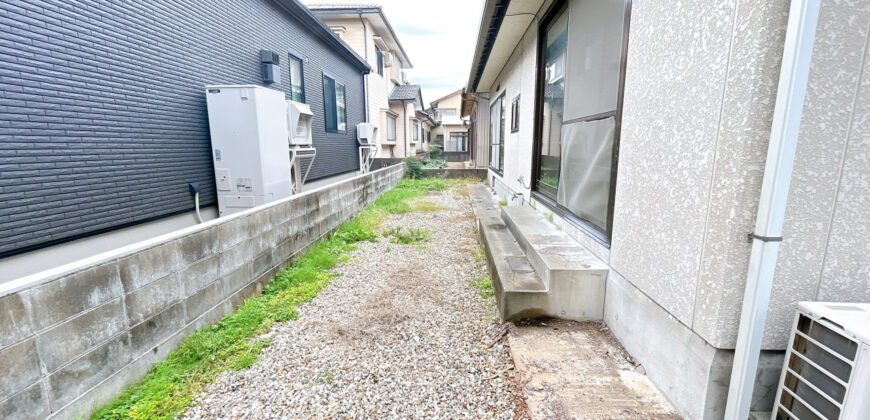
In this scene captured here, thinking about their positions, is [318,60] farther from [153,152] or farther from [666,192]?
[666,192]

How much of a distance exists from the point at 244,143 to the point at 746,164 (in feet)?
17.0

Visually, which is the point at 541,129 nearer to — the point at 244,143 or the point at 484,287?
the point at 484,287

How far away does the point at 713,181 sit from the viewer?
139 centimetres

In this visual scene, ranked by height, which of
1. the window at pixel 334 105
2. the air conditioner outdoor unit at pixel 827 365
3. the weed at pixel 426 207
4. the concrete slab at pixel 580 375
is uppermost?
the window at pixel 334 105

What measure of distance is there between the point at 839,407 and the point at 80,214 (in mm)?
5115

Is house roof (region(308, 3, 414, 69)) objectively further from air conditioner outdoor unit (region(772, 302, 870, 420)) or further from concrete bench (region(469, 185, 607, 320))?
air conditioner outdoor unit (region(772, 302, 870, 420))

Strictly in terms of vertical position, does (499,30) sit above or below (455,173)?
above

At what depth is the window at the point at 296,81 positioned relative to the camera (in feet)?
25.2

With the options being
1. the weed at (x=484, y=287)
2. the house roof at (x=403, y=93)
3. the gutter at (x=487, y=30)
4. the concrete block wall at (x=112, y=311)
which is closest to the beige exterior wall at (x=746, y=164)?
the weed at (x=484, y=287)

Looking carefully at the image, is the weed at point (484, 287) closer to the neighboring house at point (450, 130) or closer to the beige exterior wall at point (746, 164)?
the beige exterior wall at point (746, 164)

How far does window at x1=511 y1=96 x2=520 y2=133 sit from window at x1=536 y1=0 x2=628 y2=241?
4.86 feet

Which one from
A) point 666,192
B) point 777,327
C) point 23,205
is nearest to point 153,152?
point 23,205

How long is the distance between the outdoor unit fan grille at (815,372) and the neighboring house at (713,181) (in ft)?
0.40

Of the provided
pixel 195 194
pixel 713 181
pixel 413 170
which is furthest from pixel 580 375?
pixel 413 170
